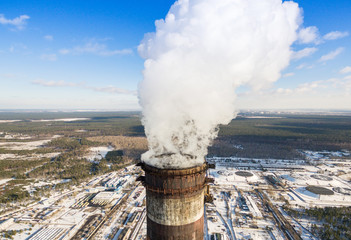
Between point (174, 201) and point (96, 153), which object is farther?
point (96, 153)

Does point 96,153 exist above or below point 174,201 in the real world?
below

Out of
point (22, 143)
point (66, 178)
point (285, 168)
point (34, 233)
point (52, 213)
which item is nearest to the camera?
point (34, 233)

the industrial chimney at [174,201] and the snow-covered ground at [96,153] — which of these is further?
the snow-covered ground at [96,153]

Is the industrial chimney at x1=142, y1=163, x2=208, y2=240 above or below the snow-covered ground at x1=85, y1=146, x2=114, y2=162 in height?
above

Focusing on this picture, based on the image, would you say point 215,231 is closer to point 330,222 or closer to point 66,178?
point 330,222

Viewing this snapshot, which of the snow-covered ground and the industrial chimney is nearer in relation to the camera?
the industrial chimney

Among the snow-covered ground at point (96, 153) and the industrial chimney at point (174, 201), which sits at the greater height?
the industrial chimney at point (174, 201)

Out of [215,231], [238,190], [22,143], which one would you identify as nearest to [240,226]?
[215,231]

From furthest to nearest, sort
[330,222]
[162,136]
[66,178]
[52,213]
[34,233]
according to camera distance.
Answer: [66,178] < [52,213] < [330,222] < [34,233] < [162,136]
